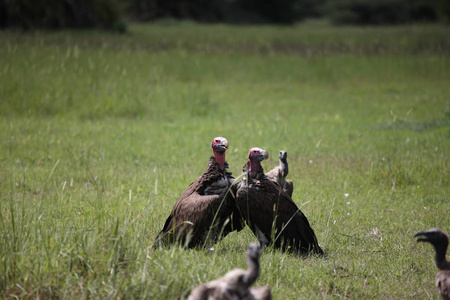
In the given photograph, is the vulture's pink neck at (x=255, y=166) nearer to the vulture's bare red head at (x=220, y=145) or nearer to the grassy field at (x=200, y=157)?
the vulture's bare red head at (x=220, y=145)

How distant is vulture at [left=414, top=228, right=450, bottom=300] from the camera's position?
3.45m

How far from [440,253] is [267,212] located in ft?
4.92

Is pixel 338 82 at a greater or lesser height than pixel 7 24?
lesser

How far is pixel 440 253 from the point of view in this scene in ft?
11.9

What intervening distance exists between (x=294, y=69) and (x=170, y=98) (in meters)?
6.08

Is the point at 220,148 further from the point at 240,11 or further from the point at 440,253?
the point at 240,11

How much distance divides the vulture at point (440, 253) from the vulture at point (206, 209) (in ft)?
5.22

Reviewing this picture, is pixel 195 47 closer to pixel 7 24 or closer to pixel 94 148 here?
pixel 7 24

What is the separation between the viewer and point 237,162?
7.86m

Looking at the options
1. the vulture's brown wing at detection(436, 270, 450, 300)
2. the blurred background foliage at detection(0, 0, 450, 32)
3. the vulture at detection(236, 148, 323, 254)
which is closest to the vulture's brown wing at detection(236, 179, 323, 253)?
the vulture at detection(236, 148, 323, 254)

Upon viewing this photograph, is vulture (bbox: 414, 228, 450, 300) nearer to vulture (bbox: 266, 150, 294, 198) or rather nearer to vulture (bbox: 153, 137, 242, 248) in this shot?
vulture (bbox: 153, 137, 242, 248)

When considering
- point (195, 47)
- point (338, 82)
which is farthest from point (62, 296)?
point (195, 47)

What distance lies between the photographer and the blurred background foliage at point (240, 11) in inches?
987

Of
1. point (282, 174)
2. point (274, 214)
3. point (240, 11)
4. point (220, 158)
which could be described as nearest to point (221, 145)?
point (220, 158)
